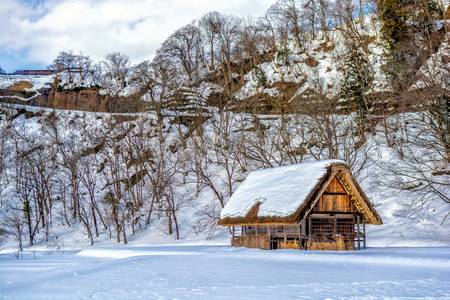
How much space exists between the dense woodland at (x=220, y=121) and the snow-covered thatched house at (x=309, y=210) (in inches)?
279

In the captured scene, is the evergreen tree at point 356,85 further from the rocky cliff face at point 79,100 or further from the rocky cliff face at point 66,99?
the rocky cliff face at point 79,100

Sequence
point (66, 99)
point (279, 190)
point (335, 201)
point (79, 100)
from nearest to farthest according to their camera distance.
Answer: point (335, 201)
point (279, 190)
point (79, 100)
point (66, 99)

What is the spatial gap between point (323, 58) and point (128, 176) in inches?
1313

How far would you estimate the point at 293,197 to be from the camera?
2288 cm

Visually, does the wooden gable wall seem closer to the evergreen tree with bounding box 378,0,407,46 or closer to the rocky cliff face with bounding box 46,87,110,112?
the evergreen tree with bounding box 378,0,407,46

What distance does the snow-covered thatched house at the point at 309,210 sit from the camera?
73.9 ft

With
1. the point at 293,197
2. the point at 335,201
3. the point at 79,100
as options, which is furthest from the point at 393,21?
the point at 79,100

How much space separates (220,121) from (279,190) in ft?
93.4

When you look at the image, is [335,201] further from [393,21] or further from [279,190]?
[393,21]

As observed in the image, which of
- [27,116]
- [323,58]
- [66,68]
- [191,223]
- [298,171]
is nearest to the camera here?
[298,171]

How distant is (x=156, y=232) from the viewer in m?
40.6

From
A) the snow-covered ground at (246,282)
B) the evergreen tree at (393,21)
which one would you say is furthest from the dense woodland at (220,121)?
the snow-covered ground at (246,282)

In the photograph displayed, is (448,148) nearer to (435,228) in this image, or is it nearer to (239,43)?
(435,228)

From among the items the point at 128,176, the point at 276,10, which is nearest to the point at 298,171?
the point at 128,176
